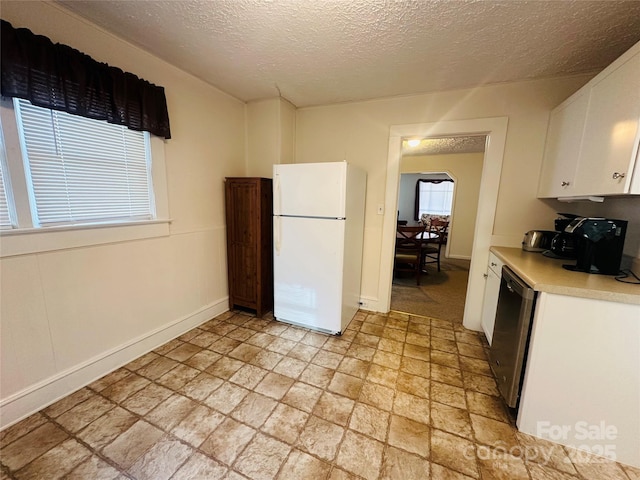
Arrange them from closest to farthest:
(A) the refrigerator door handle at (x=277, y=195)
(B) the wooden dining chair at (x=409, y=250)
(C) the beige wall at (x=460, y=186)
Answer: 1. (A) the refrigerator door handle at (x=277, y=195)
2. (B) the wooden dining chair at (x=409, y=250)
3. (C) the beige wall at (x=460, y=186)

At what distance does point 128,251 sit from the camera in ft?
6.45

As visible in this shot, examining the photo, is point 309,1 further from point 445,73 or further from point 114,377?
point 114,377

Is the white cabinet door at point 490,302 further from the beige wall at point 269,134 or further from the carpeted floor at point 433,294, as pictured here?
the beige wall at point 269,134

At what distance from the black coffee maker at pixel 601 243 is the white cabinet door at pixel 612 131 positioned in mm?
194

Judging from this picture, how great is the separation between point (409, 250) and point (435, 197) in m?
4.08

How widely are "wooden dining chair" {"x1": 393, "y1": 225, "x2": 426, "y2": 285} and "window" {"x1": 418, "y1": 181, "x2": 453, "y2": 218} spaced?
12.5ft

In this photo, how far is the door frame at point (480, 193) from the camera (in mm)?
2373

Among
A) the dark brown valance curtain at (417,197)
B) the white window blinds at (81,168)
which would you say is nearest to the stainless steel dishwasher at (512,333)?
the white window blinds at (81,168)

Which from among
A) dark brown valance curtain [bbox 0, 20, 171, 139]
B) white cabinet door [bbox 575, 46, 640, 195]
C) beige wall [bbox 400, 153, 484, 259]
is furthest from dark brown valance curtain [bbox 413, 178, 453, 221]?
dark brown valance curtain [bbox 0, 20, 171, 139]

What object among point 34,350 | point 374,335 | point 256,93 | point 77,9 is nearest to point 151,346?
point 34,350

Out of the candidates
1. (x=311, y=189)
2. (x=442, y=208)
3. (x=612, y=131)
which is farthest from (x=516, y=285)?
(x=442, y=208)

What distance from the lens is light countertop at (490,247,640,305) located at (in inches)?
49.3

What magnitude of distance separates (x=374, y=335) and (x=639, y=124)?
2.22m

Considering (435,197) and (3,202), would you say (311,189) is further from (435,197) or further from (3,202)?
(435,197)
